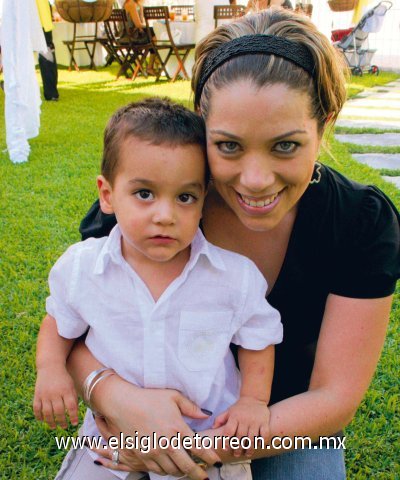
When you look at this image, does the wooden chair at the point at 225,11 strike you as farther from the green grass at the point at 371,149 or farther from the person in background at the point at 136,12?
the green grass at the point at 371,149

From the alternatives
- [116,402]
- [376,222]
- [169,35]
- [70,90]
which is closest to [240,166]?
[376,222]

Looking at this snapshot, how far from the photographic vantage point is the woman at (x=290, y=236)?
1.30 m

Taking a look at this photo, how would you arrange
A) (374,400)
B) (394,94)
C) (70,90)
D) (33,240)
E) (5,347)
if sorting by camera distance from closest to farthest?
(374,400) → (5,347) → (33,240) → (394,94) → (70,90)

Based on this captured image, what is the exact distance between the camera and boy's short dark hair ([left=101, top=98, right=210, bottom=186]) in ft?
4.44

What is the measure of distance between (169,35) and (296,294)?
11027mm

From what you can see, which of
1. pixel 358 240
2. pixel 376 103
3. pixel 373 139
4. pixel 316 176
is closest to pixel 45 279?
pixel 316 176

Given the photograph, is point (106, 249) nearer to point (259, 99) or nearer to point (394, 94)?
point (259, 99)

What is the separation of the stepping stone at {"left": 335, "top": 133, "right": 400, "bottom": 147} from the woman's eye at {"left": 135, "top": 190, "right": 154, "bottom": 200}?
538cm

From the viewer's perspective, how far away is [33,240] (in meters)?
3.92

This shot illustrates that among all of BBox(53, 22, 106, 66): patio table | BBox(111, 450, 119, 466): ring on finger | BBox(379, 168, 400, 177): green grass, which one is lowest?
BBox(53, 22, 106, 66): patio table

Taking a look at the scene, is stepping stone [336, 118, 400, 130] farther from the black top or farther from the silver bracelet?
the silver bracelet

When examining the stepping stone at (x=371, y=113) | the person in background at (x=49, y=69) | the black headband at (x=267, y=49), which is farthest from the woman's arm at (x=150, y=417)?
the stepping stone at (x=371, y=113)

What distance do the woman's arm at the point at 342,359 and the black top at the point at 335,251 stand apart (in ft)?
0.15

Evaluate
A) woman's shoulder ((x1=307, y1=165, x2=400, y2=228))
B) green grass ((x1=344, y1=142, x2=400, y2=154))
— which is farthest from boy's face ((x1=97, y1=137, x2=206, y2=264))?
green grass ((x1=344, y1=142, x2=400, y2=154))
